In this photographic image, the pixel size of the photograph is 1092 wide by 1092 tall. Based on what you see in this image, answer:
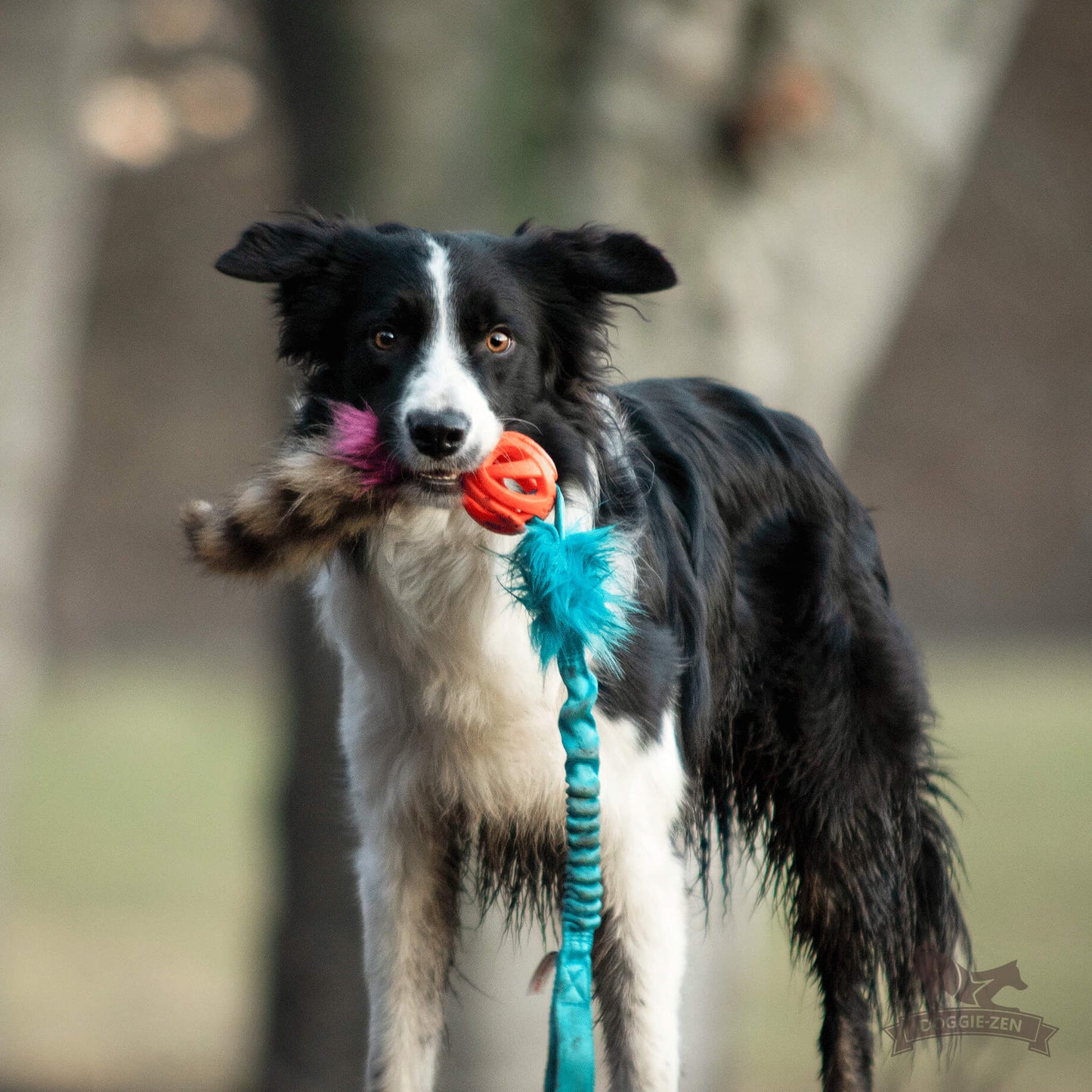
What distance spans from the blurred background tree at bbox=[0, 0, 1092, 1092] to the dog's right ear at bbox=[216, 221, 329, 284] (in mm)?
309

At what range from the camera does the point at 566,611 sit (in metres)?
1.74

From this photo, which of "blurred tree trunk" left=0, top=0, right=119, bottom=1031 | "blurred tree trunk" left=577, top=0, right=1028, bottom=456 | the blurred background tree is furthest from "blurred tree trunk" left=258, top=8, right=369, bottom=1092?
"blurred tree trunk" left=577, top=0, right=1028, bottom=456

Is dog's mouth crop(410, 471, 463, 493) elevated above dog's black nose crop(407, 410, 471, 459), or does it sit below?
below

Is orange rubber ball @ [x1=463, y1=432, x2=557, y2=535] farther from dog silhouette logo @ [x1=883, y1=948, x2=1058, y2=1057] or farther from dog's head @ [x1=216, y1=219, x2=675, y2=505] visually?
dog silhouette logo @ [x1=883, y1=948, x2=1058, y2=1057]

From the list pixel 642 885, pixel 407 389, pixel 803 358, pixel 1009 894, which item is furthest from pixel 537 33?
pixel 1009 894

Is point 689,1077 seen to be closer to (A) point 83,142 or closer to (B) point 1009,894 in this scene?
(B) point 1009,894

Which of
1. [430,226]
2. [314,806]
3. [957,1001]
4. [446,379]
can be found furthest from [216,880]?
[446,379]

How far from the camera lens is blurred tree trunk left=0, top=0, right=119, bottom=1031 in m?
4.52

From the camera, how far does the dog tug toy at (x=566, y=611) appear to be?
1697 mm

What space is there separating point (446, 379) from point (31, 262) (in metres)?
3.27

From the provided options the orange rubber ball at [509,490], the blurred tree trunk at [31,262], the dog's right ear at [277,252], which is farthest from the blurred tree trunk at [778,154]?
the orange rubber ball at [509,490]

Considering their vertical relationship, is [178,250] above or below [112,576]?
above

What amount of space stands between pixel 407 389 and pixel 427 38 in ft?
8.98

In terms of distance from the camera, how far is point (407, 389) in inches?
73.3
